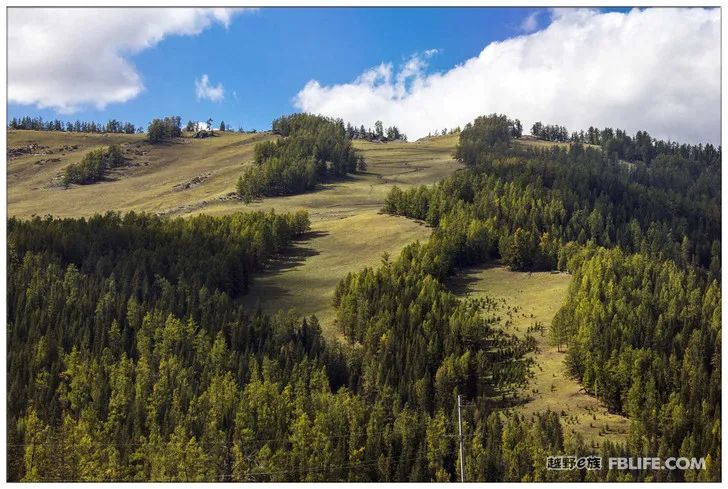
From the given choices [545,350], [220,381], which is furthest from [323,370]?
[545,350]

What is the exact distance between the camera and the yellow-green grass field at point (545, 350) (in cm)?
11775

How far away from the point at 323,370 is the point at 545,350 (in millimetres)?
44094

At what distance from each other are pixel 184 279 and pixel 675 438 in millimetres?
106861

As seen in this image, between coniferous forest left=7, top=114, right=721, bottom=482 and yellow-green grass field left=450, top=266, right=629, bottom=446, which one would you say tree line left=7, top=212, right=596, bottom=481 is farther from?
yellow-green grass field left=450, top=266, right=629, bottom=446

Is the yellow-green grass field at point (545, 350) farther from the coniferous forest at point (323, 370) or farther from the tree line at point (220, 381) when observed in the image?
the tree line at point (220, 381)

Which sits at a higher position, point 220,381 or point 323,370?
point 220,381

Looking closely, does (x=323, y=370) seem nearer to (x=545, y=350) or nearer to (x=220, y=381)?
(x=220, y=381)

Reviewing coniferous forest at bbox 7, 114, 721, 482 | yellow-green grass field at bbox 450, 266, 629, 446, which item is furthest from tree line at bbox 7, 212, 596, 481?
yellow-green grass field at bbox 450, 266, 629, 446

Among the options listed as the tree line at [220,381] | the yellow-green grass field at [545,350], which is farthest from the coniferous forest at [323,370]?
the yellow-green grass field at [545,350]

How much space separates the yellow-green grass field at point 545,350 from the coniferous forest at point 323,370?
2.61 meters

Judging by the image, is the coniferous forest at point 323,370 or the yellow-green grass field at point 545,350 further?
the yellow-green grass field at point 545,350

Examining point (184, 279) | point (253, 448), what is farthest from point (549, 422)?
point (184, 279)

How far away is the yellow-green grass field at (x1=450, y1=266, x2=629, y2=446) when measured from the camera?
118m

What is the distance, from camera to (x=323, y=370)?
12594cm
